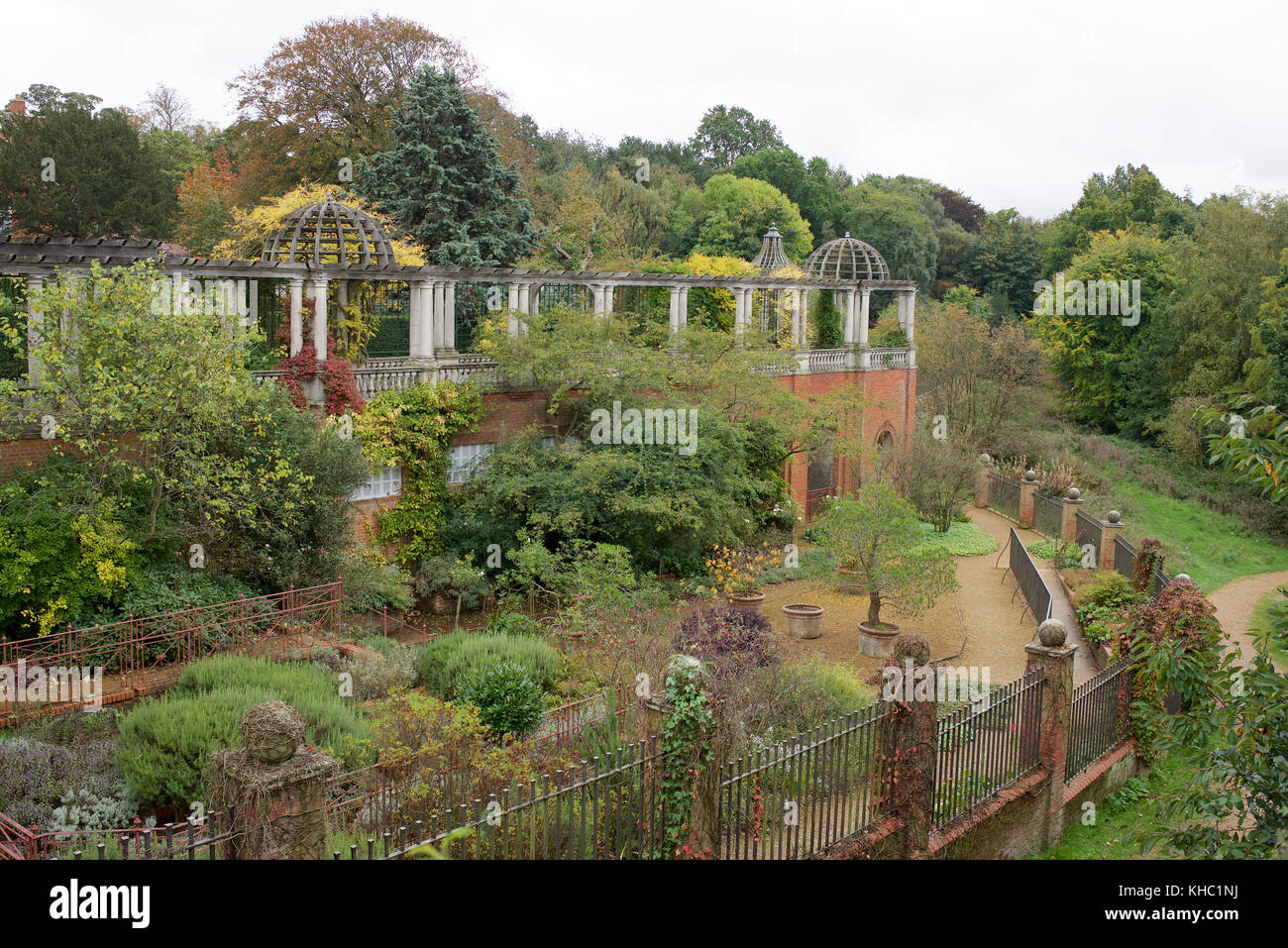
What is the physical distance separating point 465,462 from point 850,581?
8186 mm

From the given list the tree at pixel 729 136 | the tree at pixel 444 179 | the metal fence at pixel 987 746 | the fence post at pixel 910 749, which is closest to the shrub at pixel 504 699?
the fence post at pixel 910 749

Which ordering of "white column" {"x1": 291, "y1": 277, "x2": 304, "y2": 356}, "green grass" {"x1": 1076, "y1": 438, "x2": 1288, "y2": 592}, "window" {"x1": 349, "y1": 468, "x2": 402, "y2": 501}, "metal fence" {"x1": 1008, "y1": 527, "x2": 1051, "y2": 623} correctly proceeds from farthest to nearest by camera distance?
"green grass" {"x1": 1076, "y1": 438, "x2": 1288, "y2": 592} < "metal fence" {"x1": 1008, "y1": 527, "x2": 1051, "y2": 623} < "window" {"x1": 349, "y1": 468, "x2": 402, "y2": 501} < "white column" {"x1": 291, "y1": 277, "x2": 304, "y2": 356}

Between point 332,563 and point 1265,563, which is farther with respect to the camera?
point 1265,563

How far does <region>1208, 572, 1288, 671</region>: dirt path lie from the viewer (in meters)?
21.0

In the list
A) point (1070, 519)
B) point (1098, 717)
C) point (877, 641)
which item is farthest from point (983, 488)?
point (1098, 717)

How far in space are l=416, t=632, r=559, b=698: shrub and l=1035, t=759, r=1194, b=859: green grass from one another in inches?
247

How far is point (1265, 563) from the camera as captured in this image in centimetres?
2925

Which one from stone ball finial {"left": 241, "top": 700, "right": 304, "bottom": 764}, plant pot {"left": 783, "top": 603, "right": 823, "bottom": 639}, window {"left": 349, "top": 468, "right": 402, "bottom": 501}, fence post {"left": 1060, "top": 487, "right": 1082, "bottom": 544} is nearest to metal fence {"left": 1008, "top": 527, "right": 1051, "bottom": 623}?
fence post {"left": 1060, "top": 487, "right": 1082, "bottom": 544}

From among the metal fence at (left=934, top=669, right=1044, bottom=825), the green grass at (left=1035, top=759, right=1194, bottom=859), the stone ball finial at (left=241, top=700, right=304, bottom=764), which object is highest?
the stone ball finial at (left=241, top=700, right=304, bottom=764)

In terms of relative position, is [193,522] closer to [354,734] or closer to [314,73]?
[354,734]

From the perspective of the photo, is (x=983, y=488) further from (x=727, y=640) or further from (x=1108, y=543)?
(x=727, y=640)

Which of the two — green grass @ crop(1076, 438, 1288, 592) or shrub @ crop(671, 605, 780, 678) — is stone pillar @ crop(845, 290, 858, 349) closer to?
green grass @ crop(1076, 438, 1288, 592)
